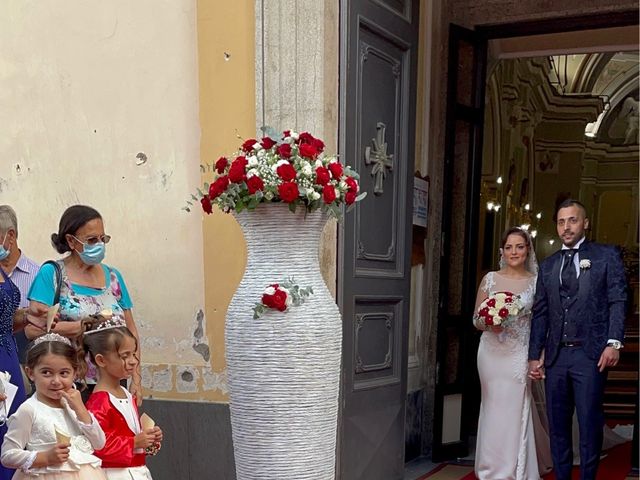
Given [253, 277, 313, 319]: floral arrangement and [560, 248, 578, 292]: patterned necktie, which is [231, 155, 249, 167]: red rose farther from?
[560, 248, 578, 292]: patterned necktie

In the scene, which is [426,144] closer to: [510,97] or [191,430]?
[191,430]

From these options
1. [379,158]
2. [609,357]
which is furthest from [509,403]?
[379,158]

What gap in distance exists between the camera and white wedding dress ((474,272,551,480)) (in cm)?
545

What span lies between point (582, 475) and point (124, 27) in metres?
4.15

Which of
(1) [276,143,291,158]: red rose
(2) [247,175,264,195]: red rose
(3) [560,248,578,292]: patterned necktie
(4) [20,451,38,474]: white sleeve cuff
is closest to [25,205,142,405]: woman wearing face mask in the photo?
(4) [20,451,38,474]: white sleeve cuff

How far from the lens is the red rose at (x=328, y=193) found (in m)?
3.59

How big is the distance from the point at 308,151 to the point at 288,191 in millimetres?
235

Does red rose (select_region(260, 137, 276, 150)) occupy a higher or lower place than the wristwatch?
higher

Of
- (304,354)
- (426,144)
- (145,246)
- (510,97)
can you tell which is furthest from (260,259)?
(510,97)

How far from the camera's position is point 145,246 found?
520 cm

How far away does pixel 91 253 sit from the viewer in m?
3.99

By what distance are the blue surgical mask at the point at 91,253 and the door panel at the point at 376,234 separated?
1.46m

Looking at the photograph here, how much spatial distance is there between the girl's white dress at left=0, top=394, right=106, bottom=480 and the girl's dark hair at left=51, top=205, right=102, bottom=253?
102cm

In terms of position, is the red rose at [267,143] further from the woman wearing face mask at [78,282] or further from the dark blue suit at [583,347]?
the dark blue suit at [583,347]
